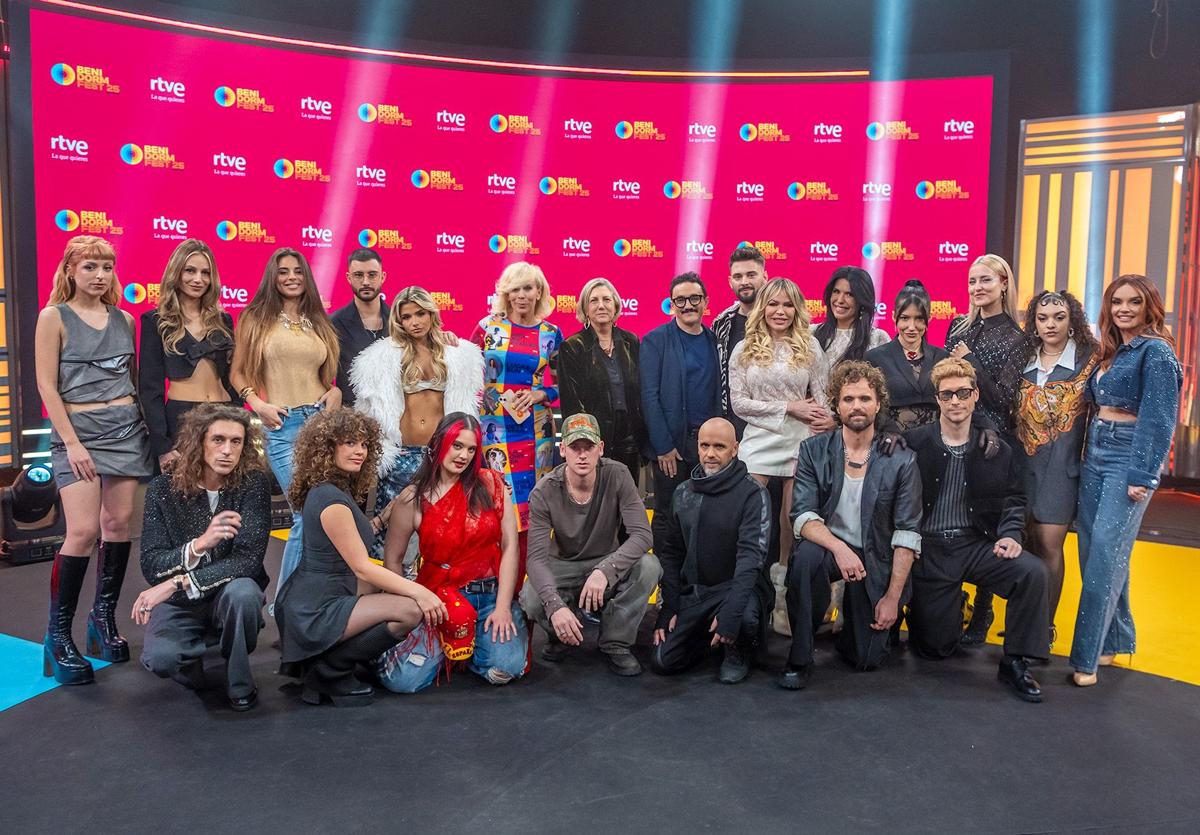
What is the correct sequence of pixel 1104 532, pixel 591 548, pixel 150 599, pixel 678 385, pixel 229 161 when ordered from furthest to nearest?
pixel 229 161 → pixel 678 385 → pixel 591 548 → pixel 1104 532 → pixel 150 599

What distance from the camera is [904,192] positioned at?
702cm

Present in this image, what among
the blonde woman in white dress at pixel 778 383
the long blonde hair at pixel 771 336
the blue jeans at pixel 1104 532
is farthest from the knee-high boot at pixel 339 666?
the blue jeans at pixel 1104 532

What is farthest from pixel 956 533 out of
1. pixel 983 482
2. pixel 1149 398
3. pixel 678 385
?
pixel 678 385

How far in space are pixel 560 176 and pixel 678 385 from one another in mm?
3331

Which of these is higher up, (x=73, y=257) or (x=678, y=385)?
(x=73, y=257)

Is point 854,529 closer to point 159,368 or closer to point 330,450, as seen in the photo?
point 330,450

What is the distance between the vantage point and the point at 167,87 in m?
5.89

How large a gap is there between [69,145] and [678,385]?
407cm

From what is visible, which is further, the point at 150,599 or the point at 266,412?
the point at 266,412

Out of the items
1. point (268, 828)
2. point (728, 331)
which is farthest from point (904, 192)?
point (268, 828)

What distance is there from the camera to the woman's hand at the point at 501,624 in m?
3.27

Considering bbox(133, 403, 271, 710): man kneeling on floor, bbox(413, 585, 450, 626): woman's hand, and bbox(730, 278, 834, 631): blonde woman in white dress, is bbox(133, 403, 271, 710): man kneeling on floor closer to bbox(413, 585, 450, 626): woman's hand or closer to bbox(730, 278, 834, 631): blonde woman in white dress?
bbox(413, 585, 450, 626): woman's hand

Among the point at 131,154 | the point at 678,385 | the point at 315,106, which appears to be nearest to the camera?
the point at 678,385

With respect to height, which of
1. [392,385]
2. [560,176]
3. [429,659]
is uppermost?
[560,176]
